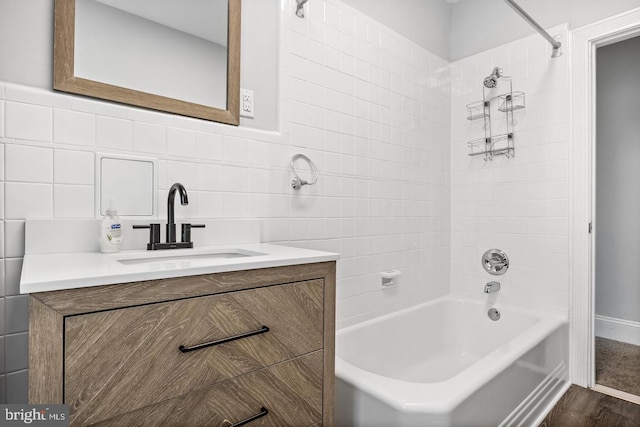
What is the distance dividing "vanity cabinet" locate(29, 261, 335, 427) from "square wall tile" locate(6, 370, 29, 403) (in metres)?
0.52

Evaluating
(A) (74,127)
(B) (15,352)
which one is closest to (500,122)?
(A) (74,127)

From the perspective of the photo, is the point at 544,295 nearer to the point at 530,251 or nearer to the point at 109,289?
the point at 530,251

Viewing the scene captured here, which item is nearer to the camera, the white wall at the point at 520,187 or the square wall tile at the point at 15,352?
the square wall tile at the point at 15,352

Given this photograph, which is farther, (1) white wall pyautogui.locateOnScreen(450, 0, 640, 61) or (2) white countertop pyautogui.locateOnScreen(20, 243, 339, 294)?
(1) white wall pyautogui.locateOnScreen(450, 0, 640, 61)

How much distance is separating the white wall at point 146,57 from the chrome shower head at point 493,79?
6.05ft

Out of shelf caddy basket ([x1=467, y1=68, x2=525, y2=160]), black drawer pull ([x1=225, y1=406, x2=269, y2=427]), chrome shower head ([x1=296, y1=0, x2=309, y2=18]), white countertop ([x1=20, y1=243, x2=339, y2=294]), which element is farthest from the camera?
shelf caddy basket ([x1=467, y1=68, x2=525, y2=160])

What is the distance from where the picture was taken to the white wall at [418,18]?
2.15m

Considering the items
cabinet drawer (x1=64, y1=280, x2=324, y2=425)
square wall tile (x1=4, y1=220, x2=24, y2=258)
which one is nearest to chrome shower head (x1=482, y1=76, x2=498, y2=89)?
cabinet drawer (x1=64, y1=280, x2=324, y2=425)

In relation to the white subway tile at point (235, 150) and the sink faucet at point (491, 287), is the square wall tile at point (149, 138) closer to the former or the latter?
the white subway tile at point (235, 150)

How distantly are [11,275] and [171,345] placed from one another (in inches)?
24.5

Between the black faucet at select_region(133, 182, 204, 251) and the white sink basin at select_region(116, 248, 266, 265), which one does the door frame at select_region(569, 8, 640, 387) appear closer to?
the white sink basin at select_region(116, 248, 266, 265)

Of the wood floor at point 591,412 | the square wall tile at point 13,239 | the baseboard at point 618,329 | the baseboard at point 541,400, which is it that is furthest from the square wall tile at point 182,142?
the baseboard at point 618,329

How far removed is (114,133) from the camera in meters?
1.24

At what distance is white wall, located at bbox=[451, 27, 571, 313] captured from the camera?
223 cm
